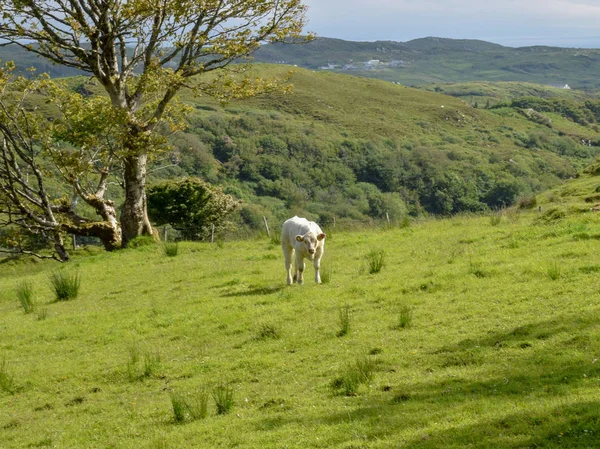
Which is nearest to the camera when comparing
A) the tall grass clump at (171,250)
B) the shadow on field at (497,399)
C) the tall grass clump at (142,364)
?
the shadow on field at (497,399)

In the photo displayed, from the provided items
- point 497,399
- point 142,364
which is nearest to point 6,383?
point 142,364

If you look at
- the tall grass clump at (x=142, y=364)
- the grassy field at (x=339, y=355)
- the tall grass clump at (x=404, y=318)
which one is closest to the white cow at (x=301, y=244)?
the grassy field at (x=339, y=355)

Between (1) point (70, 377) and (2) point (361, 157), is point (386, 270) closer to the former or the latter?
(1) point (70, 377)

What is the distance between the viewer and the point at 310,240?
16703mm

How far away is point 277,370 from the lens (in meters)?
11.0

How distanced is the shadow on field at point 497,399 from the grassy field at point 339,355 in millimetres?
28

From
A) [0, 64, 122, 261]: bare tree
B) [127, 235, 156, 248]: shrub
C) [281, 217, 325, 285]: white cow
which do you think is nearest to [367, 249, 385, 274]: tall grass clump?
[281, 217, 325, 285]: white cow

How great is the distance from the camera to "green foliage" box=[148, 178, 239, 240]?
4697 centimetres

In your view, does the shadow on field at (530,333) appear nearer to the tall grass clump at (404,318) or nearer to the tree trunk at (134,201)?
the tall grass clump at (404,318)

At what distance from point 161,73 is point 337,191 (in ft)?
451

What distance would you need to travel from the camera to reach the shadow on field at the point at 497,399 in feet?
22.5

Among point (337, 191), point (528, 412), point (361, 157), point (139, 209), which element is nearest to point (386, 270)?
point (528, 412)

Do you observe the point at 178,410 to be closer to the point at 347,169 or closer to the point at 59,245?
the point at 59,245

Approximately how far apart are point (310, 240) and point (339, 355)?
572 centimetres
